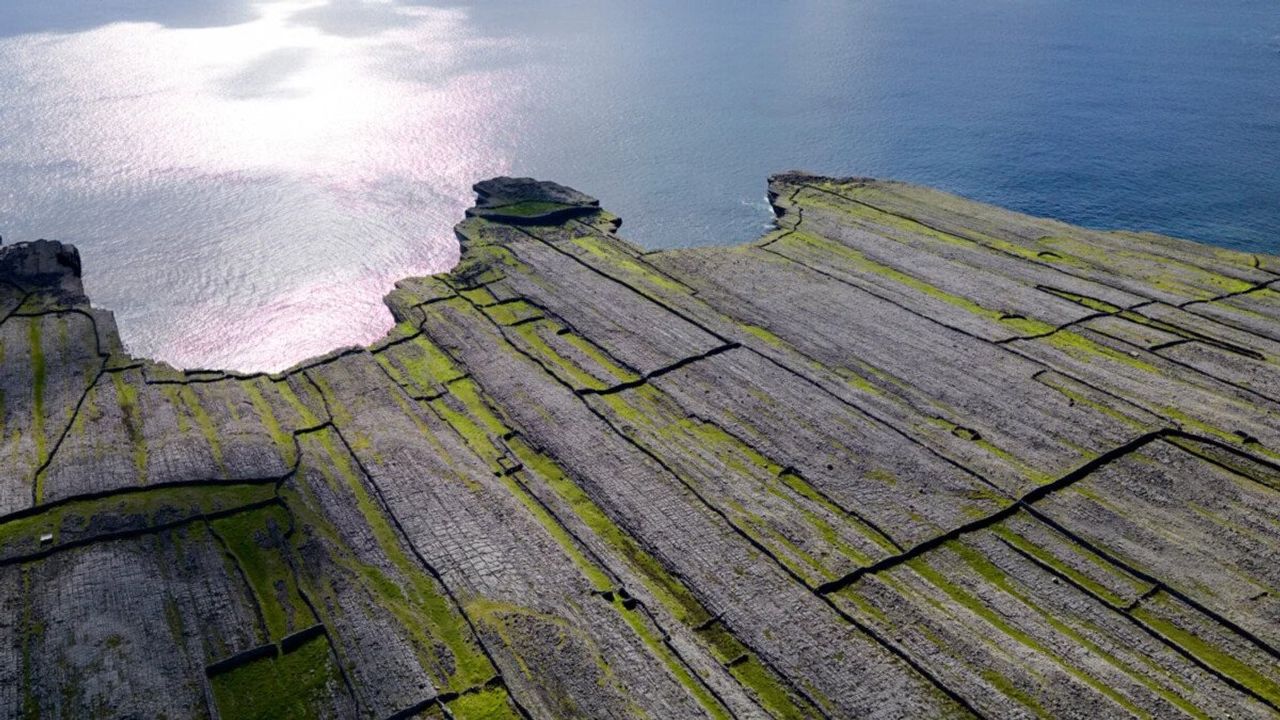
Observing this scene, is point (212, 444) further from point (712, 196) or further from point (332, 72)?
point (332, 72)

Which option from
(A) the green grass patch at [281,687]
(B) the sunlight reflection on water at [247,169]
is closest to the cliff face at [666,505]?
(A) the green grass patch at [281,687]

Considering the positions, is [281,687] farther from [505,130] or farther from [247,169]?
[505,130]

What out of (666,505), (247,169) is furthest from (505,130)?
(666,505)

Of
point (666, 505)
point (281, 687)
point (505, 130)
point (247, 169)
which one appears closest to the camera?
point (281, 687)

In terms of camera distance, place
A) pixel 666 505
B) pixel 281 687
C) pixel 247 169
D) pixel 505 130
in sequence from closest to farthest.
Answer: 1. pixel 281 687
2. pixel 666 505
3. pixel 247 169
4. pixel 505 130

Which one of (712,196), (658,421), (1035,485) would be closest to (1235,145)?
(712,196)

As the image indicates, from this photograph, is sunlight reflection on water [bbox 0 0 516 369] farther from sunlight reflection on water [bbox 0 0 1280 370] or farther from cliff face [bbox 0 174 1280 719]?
cliff face [bbox 0 174 1280 719]

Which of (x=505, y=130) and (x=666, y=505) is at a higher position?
(x=505, y=130)

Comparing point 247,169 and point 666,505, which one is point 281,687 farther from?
point 247,169

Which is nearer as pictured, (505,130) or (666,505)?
(666,505)

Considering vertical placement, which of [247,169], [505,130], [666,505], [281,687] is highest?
[505,130]
